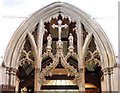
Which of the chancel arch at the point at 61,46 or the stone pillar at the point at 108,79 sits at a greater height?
the chancel arch at the point at 61,46

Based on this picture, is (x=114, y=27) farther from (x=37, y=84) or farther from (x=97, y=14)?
(x=37, y=84)

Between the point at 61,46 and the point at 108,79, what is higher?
the point at 61,46

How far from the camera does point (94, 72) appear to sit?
7.90 meters

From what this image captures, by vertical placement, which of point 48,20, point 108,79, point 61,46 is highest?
point 48,20

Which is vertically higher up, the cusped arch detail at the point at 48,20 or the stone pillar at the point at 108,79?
the cusped arch detail at the point at 48,20

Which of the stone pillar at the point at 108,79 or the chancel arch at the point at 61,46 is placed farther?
the chancel arch at the point at 61,46

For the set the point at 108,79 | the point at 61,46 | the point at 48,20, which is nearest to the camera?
the point at 108,79

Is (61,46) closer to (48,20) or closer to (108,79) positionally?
(48,20)

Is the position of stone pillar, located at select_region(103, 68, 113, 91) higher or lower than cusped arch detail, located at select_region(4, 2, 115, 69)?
lower

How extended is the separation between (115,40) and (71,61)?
1304mm

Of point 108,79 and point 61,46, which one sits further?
point 61,46

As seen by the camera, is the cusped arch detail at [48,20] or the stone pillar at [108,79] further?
the cusped arch detail at [48,20]

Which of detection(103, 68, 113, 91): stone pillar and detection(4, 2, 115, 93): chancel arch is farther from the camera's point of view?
detection(4, 2, 115, 93): chancel arch

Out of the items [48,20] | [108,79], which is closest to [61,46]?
[48,20]
